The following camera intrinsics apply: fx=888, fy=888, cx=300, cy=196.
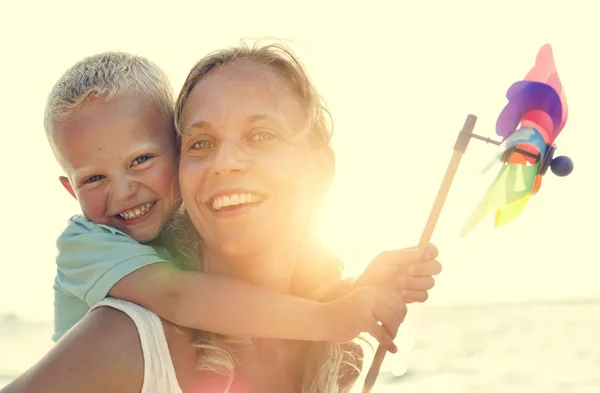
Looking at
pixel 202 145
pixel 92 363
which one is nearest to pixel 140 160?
pixel 202 145

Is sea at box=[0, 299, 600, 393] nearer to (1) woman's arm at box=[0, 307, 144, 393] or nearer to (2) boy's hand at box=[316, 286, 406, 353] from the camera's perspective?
(2) boy's hand at box=[316, 286, 406, 353]

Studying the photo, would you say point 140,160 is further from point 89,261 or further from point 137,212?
point 89,261

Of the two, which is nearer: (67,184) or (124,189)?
(124,189)

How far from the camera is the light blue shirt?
115 inches

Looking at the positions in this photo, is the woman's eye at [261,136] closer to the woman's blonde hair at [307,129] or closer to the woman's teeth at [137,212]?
the woman's blonde hair at [307,129]

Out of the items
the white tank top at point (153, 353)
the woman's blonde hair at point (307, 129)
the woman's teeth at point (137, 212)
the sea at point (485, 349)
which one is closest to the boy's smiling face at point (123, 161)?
the woman's teeth at point (137, 212)

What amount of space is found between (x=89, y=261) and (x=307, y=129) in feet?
2.85

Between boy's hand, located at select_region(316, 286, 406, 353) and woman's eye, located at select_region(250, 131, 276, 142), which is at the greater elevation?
woman's eye, located at select_region(250, 131, 276, 142)

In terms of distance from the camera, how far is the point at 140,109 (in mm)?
3303

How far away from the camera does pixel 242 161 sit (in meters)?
2.85

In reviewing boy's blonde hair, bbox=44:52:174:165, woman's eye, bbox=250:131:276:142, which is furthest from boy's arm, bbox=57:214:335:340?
boy's blonde hair, bbox=44:52:174:165

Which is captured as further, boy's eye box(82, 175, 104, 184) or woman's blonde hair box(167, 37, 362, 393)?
boy's eye box(82, 175, 104, 184)

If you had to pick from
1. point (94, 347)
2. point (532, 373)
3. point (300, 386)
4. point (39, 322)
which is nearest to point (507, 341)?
point (532, 373)

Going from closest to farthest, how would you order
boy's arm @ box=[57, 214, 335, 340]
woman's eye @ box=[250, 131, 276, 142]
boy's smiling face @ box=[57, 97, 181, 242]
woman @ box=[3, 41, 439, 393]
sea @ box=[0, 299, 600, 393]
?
1. woman @ box=[3, 41, 439, 393]
2. boy's arm @ box=[57, 214, 335, 340]
3. woman's eye @ box=[250, 131, 276, 142]
4. boy's smiling face @ box=[57, 97, 181, 242]
5. sea @ box=[0, 299, 600, 393]
